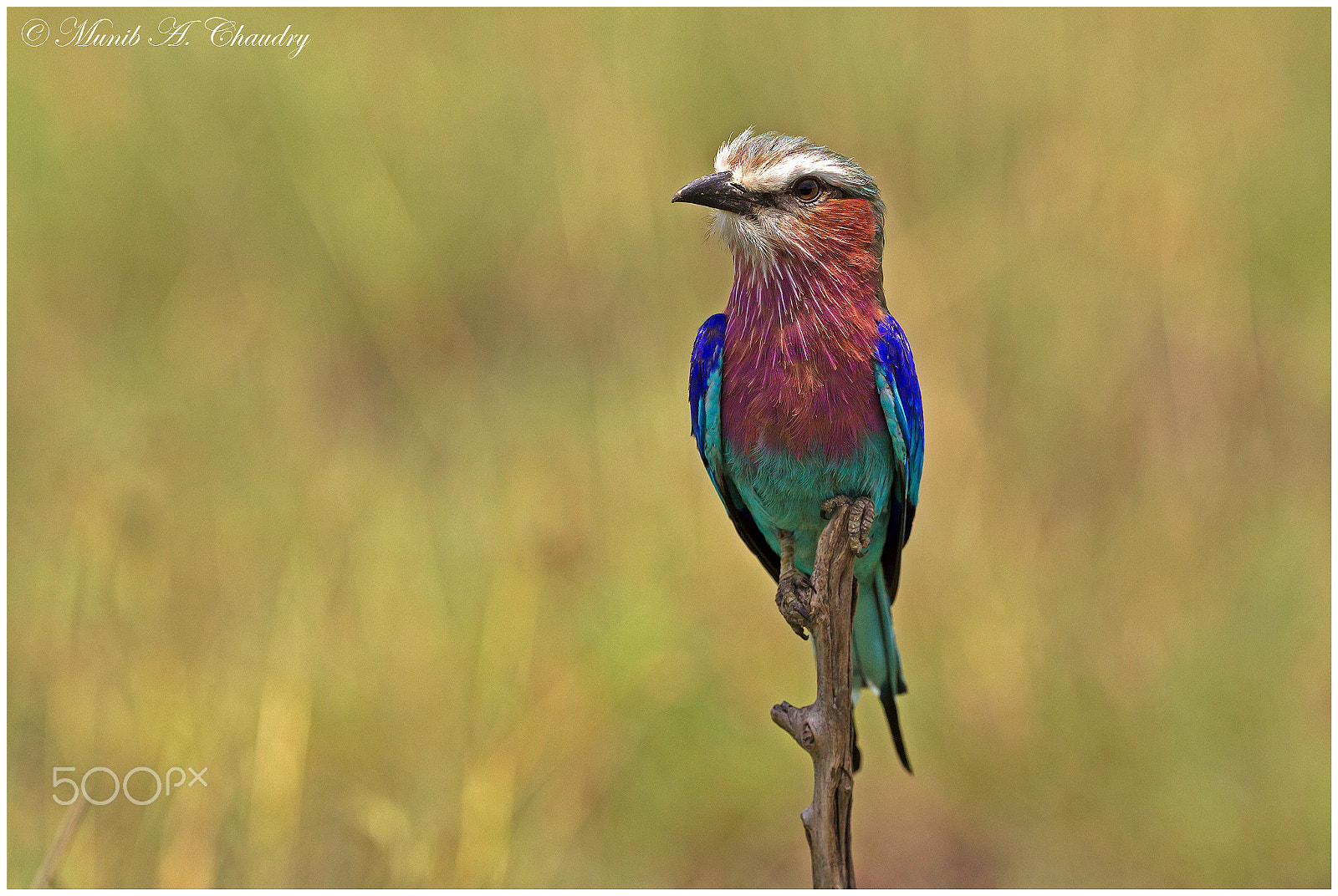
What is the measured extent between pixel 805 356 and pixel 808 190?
1.40 feet

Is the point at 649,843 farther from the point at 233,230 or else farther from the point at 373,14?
the point at 373,14

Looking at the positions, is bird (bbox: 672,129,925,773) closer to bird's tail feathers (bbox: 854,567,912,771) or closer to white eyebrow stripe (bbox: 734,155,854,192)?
white eyebrow stripe (bbox: 734,155,854,192)

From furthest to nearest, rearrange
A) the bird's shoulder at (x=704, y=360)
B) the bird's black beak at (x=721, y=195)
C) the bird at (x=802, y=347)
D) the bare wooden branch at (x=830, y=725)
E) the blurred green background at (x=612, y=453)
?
the blurred green background at (x=612, y=453), the bird's shoulder at (x=704, y=360), the bird at (x=802, y=347), the bird's black beak at (x=721, y=195), the bare wooden branch at (x=830, y=725)

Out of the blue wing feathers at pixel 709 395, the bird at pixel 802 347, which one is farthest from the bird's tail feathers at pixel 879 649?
the blue wing feathers at pixel 709 395

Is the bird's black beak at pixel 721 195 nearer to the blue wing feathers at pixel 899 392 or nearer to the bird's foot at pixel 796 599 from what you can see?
the blue wing feathers at pixel 899 392

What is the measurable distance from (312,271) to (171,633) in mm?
1965

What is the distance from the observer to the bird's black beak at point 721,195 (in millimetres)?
2791

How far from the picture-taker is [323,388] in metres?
5.87

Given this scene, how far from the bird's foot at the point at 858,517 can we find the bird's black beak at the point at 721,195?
767 mm

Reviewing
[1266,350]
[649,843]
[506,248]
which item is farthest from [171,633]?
[1266,350]

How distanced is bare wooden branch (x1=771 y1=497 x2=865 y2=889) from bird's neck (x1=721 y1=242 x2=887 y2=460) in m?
0.31

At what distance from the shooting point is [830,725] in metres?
2.54

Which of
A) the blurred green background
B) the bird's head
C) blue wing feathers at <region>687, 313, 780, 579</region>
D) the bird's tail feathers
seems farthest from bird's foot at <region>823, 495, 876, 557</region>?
the blurred green background

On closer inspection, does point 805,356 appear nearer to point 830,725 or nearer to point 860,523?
point 860,523
